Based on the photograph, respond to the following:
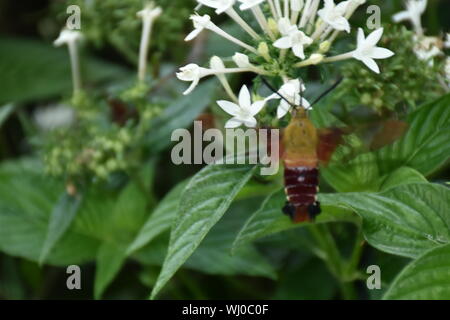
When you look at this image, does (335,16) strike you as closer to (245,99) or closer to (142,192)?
(245,99)

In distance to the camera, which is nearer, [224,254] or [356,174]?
[356,174]

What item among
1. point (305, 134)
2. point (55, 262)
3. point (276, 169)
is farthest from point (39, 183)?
point (305, 134)

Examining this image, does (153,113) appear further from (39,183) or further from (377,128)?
(377,128)

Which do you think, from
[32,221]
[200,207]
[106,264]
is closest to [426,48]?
[200,207]

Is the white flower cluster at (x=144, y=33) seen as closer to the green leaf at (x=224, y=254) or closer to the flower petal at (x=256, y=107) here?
the green leaf at (x=224, y=254)

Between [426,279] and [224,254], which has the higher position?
[224,254]

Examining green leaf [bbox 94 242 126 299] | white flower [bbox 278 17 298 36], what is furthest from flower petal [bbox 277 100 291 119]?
green leaf [bbox 94 242 126 299]

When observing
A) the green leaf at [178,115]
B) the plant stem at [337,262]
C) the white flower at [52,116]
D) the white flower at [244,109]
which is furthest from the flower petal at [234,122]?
the white flower at [52,116]
